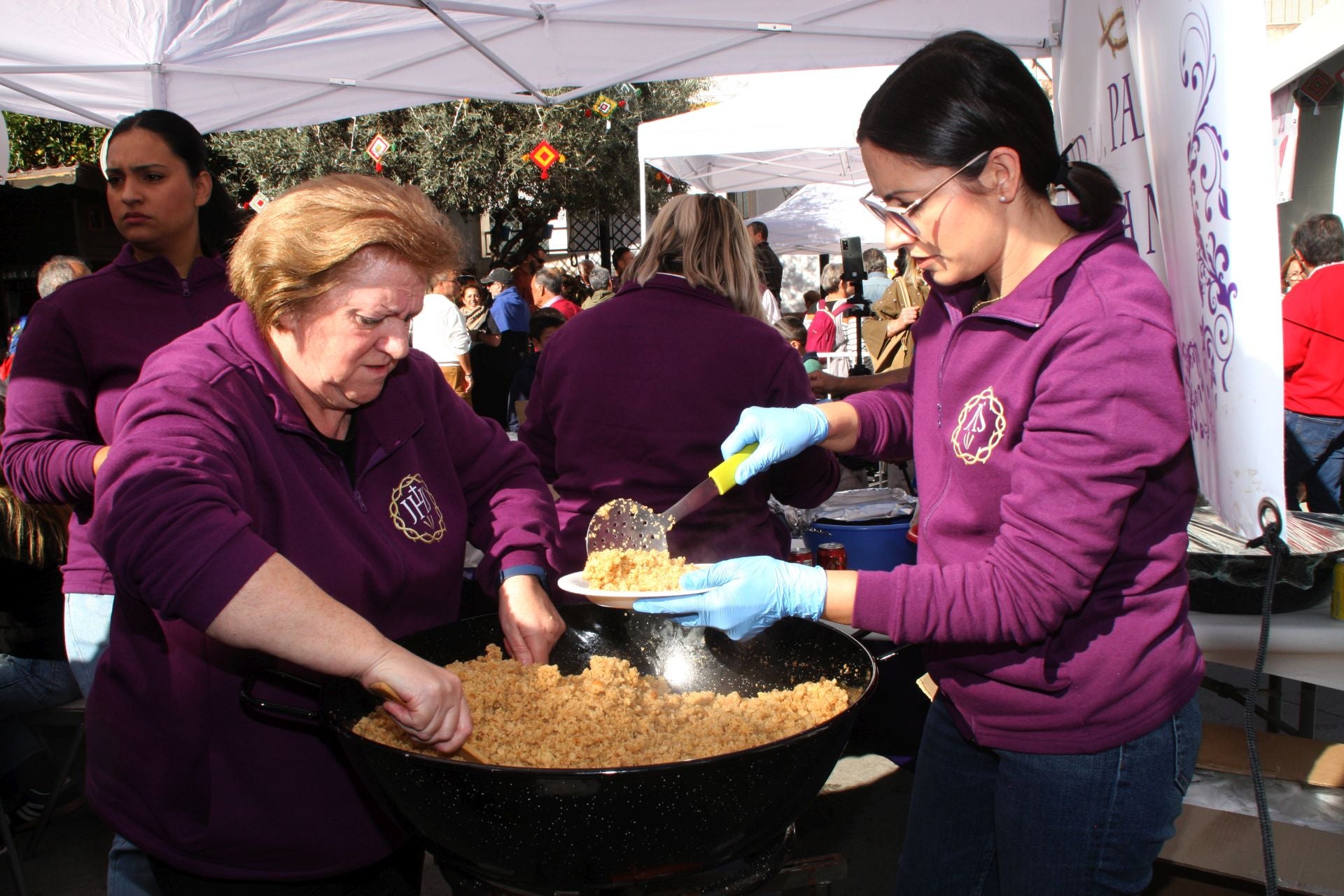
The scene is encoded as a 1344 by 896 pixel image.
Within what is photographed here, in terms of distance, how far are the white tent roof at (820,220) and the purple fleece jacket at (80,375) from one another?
11.2 m

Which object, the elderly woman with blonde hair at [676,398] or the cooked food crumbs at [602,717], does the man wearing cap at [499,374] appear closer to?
the elderly woman with blonde hair at [676,398]

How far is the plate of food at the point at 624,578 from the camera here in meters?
1.62

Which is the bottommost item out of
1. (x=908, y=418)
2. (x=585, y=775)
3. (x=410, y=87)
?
(x=585, y=775)

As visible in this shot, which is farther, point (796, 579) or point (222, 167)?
point (222, 167)

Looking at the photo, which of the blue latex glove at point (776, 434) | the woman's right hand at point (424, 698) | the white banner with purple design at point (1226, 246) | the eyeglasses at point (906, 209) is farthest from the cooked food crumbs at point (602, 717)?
the eyeglasses at point (906, 209)

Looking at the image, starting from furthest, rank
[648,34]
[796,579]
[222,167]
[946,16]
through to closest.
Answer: [222,167], [648,34], [946,16], [796,579]

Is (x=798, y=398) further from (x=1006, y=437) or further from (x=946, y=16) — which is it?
(x=946, y=16)

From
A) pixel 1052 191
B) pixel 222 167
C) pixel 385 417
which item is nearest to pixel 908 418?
pixel 1052 191

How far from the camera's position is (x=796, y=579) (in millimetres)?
1488

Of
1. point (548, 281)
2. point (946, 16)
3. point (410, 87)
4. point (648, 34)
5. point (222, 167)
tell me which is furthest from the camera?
point (222, 167)

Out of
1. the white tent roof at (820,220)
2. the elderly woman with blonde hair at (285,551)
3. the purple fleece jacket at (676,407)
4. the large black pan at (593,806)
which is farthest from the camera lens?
the white tent roof at (820,220)

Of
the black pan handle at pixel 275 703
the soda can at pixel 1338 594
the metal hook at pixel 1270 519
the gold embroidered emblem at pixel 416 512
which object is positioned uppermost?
Result: the metal hook at pixel 1270 519

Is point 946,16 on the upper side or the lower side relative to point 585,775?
upper

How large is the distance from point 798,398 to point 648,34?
2.78m
